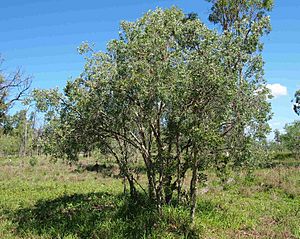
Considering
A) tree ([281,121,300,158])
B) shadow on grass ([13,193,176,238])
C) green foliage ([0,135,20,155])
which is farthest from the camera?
A: green foliage ([0,135,20,155])

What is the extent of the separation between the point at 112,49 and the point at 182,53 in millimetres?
2388

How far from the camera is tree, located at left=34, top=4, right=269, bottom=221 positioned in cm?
942

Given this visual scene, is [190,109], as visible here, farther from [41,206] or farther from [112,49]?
[41,206]

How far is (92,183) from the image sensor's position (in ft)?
75.3

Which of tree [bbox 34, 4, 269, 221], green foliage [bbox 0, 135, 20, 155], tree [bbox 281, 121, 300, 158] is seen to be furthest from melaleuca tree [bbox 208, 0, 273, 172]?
green foliage [bbox 0, 135, 20, 155]

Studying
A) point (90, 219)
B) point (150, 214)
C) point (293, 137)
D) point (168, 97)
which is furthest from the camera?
point (293, 137)

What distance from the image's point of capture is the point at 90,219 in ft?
39.4

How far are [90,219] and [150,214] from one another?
2262mm

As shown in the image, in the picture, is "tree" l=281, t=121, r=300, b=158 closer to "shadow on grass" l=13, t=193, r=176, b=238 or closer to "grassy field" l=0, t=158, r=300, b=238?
"grassy field" l=0, t=158, r=300, b=238

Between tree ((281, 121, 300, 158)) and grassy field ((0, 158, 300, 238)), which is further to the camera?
tree ((281, 121, 300, 158))

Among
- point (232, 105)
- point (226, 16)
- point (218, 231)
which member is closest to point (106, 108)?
point (232, 105)

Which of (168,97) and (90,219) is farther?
(90,219)

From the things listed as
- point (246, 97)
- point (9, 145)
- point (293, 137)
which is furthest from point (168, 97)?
point (9, 145)

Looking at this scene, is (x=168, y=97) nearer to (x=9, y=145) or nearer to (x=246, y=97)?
(x=246, y=97)
